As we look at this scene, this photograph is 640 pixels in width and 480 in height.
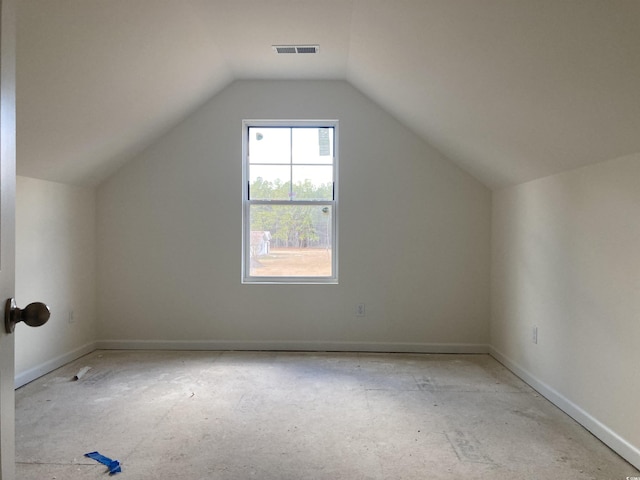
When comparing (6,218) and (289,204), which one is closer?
(6,218)

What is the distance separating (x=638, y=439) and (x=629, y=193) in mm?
1216

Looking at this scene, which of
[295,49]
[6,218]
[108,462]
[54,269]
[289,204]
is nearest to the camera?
[6,218]

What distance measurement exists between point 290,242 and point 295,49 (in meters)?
1.78

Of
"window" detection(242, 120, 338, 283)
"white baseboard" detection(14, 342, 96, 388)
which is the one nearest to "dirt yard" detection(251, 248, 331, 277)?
"window" detection(242, 120, 338, 283)

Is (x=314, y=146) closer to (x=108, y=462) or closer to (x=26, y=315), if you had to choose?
(x=108, y=462)

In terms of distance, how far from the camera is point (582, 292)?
2676mm

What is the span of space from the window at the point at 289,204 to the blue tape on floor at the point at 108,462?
227 centimetres

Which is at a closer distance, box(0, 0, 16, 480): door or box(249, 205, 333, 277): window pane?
box(0, 0, 16, 480): door

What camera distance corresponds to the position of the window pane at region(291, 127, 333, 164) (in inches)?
172

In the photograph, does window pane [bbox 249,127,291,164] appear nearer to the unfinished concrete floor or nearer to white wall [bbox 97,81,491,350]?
white wall [bbox 97,81,491,350]

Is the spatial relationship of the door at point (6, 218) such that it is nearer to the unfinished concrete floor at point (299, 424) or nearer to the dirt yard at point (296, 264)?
the unfinished concrete floor at point (299, 424)

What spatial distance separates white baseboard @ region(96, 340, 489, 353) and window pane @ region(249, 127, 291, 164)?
1810 mm

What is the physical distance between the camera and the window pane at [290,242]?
4367 mm

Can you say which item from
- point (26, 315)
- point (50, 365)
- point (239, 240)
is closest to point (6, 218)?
Result: point (26, 315)
